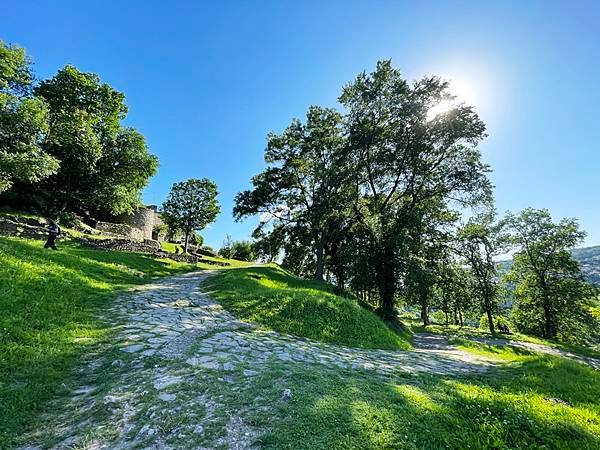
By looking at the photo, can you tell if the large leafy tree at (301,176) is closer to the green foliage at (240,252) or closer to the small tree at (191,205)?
the small tree at (191,205)

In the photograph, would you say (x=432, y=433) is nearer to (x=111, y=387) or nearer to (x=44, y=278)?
(x=111, y=387)

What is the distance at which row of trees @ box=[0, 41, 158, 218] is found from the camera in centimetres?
1884

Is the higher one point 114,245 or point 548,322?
point 114,245

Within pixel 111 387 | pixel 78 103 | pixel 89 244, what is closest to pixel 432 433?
pixel 111 387

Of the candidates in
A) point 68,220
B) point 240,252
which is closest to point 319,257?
point 68,220

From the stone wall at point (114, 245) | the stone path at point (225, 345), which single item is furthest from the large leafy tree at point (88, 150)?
the stone path at point (225, 345)

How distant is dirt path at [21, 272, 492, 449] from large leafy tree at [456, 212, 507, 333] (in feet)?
81.2

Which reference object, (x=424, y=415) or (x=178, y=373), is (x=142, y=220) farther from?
(x=424, y=415)

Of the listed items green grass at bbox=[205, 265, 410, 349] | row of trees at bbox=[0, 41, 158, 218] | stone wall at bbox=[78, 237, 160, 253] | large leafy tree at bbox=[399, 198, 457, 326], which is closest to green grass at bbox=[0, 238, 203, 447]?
green grass at bbox=[205, 265, 410, 349]

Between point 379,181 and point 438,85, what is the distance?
273 inches

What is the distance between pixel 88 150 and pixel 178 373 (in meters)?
27.8

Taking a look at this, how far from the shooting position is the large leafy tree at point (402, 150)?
17359 mm

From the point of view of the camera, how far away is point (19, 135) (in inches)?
763

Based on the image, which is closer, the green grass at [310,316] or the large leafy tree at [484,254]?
the green grass at [310,316]
